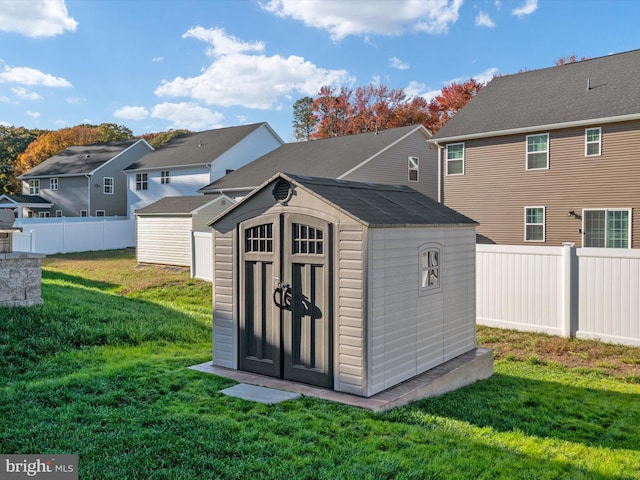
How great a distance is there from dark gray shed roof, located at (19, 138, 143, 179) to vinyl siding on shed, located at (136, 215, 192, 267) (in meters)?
14.6

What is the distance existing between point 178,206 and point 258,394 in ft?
51.9

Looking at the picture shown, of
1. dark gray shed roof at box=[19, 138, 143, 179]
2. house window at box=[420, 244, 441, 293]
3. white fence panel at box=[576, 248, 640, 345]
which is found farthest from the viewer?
dark gray shed roof at box=[19, 138, 143, 179]

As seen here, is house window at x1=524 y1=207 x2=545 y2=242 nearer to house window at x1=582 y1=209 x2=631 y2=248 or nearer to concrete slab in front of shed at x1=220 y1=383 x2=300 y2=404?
house window at x1=582 y1=209 x2=631 y2=248

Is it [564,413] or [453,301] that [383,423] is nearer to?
[564,413]

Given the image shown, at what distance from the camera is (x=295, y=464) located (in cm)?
374

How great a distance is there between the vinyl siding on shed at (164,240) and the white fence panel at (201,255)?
276 cm

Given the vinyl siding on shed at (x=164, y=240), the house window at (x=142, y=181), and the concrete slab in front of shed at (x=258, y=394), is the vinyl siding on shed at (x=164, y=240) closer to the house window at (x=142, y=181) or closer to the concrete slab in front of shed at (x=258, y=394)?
the house window at (x=142, y=181)

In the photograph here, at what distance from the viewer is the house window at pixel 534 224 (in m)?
17.4

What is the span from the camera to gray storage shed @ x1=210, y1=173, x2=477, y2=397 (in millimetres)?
5484

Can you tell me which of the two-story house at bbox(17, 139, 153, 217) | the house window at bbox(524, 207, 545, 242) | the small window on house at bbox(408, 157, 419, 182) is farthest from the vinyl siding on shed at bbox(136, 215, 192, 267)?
the two-story house at bbox(17, 139, 153, 217)

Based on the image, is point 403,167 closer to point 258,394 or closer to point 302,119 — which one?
point 258,394

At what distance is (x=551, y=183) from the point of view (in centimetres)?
1705

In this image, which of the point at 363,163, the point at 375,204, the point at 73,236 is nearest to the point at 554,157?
the point at 363,163

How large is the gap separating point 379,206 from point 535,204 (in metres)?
12.9
